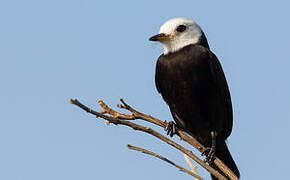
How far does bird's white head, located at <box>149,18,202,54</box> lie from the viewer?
259 inches

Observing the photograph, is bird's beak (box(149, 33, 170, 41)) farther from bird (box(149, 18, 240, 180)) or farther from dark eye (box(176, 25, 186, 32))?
dark eye (box(176, 25, 186, 32))

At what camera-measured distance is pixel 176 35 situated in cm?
661

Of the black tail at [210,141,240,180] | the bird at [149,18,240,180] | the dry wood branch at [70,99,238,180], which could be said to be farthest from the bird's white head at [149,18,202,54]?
the dry wood branch at [70,99,238,180]

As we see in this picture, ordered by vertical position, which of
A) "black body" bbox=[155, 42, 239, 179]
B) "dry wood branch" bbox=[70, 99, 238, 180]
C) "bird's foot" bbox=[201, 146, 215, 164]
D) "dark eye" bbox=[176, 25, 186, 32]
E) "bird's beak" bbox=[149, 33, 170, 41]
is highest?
"dark eye" bbox=[176, 25, 186, 32]

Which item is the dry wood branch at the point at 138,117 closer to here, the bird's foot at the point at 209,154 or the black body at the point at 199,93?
the bird's foot at the point at 209,154

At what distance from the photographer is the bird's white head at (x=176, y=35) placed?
6566 millimetres

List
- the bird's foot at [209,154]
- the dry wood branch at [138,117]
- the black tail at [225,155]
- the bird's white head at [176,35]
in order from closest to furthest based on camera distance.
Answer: the dry wood branch at [138,117], the bird's foot at [209,154], the black tail at [225,155], the bird's white head at [176,35]

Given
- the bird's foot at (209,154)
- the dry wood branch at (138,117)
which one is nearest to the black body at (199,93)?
the bird's foot at (209,154)

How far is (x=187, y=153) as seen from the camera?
343 cm

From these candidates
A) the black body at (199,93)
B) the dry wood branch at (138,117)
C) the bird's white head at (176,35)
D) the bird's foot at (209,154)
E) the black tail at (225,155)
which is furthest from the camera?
the bird's white head at (176,35)

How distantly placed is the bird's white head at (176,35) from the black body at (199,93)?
0.16 meters

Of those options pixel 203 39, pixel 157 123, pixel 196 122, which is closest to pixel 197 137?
pixel 196 122

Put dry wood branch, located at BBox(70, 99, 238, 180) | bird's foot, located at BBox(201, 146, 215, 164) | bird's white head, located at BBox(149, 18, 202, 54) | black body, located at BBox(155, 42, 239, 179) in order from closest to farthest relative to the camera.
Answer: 1. dry wood branch, located at BBox(70, 99, 238, 180)
2. bird's foot, located at BBox(201, 146, 215, 164)
3. black body, located at BBox(155, 42, 239, 179)
4. bird's white head, located at BBox(149, 18, 202, 54)

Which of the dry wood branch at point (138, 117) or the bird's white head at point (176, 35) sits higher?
the bird's white head at point (176, 35)
